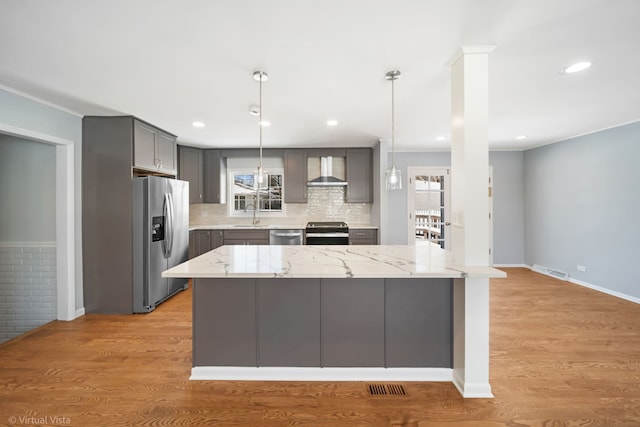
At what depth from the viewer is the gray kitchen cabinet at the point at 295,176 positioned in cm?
504

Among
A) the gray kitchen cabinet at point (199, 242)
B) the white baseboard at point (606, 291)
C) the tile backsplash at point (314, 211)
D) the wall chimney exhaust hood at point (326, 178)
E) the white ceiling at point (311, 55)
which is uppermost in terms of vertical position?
the white ceiling at point (311, 55)

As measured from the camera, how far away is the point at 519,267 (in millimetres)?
5570

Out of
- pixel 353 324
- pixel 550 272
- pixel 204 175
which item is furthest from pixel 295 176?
pixel 550 272

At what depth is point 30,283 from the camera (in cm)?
323

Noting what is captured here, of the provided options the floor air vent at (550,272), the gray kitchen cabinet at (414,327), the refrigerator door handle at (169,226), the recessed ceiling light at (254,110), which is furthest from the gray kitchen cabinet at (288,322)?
the floor air vent at (550,272)

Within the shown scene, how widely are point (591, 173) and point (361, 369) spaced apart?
464cm

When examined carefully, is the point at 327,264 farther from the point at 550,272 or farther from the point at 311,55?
the point at 550,272

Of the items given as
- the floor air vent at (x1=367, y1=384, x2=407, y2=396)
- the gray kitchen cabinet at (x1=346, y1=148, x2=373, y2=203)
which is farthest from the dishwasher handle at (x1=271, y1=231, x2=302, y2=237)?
the floor air vent at (x1=367, y1=384, x2=407, y2=396)

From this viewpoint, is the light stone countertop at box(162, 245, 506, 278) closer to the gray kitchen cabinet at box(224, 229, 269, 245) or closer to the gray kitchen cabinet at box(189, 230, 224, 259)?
the gray kitchen cabinet at box(224, 229, 269, 245)

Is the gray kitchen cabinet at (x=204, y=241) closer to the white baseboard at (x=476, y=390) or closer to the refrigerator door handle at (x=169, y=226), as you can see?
the refrigerator door handle at (x=169, y=226)

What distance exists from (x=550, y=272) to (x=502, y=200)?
4.89 ft

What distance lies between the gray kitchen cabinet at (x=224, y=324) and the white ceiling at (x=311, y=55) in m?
1.66

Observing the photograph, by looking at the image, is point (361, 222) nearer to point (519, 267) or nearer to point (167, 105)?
point (519, 267)

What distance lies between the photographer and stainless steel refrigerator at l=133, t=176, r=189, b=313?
3.37 meters
